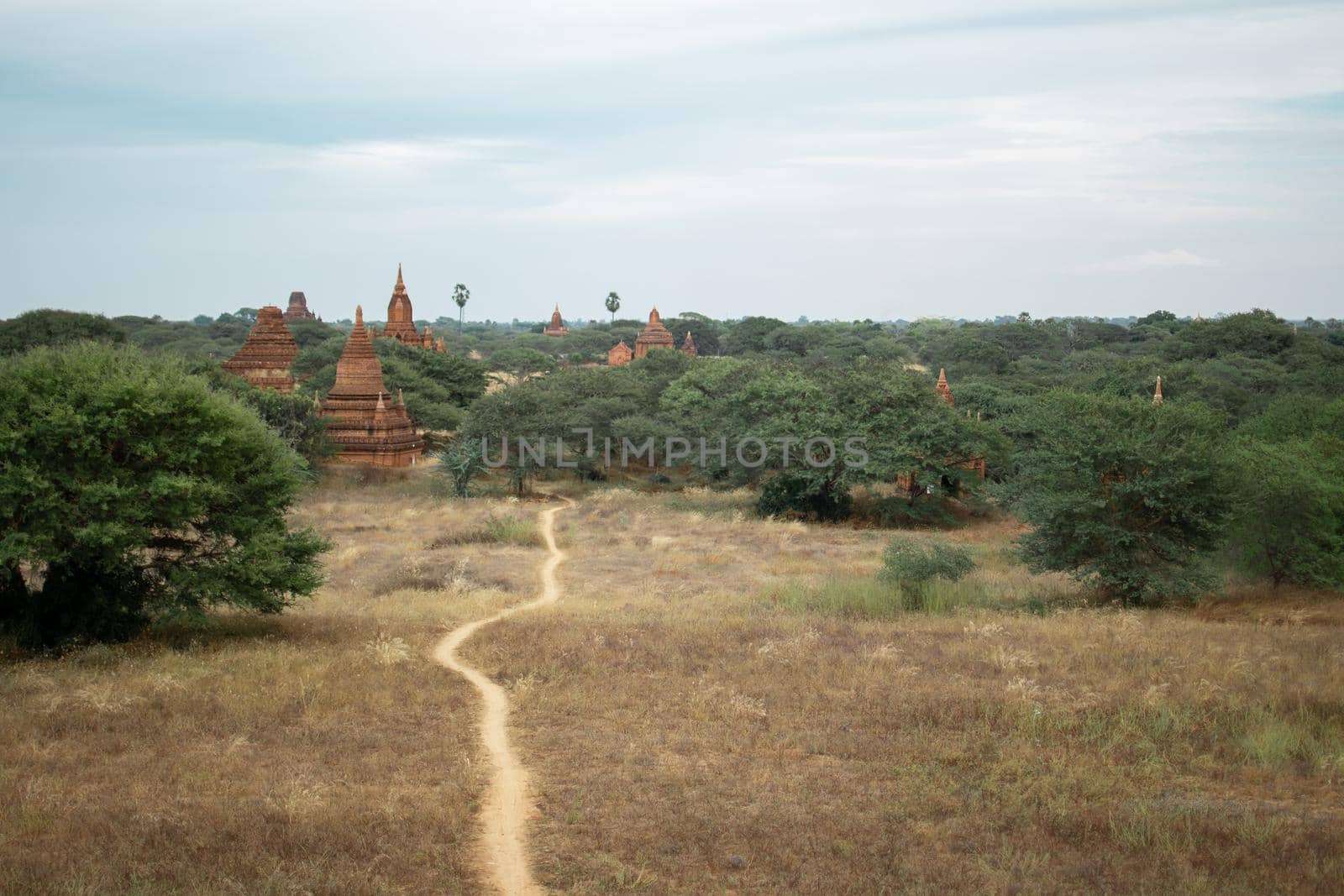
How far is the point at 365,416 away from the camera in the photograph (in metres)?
41.2

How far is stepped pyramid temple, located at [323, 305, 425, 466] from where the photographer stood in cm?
4062

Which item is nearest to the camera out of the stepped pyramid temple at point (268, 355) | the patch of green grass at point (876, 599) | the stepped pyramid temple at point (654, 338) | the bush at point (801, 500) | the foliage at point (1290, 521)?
the patch of green grass at point (876, 599)

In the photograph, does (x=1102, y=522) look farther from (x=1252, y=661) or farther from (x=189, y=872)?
(x=189, y=872)

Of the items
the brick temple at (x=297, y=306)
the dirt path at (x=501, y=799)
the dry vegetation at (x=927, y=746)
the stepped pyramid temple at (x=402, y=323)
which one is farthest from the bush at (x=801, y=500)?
the brick temple at (x=297, y=306)

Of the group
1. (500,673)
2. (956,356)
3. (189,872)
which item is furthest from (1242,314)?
(189,872)

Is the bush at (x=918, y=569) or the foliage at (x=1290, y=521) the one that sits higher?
the foliage at (x=1290, y=521)

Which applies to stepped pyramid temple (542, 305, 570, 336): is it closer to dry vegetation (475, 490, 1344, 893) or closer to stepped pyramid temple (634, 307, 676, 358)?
stepped pyramid temple (634, 307, 676, 358)

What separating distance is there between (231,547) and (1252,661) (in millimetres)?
12729

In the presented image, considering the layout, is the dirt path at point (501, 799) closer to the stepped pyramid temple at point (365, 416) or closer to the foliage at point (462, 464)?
the foliage at point (462, 464)

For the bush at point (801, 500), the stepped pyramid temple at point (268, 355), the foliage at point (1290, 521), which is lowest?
the bush at point (801, 500)

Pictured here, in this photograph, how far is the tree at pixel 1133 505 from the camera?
18156 millimetres

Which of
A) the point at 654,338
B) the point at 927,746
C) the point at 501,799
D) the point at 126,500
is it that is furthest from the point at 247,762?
the point at 654,338

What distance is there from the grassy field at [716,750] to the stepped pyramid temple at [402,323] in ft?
152

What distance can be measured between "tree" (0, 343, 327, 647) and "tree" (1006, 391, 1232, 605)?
1181 centimetres
